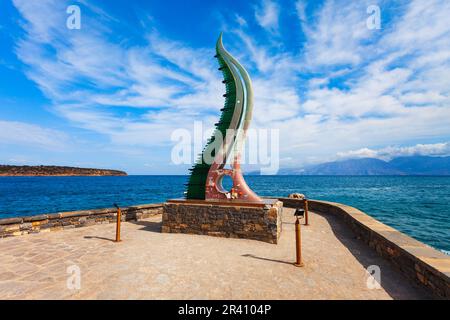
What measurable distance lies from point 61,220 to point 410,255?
11463 millimetres

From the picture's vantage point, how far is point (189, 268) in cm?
566

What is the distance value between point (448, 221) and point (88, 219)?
26.1 metres

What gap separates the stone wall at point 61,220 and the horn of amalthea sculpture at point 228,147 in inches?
150

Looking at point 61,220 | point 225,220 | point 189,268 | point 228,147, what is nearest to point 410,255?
point 189,268

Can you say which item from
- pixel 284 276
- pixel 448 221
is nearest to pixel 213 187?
pixel 284 276

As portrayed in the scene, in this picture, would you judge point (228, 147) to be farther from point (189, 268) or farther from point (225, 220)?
point (189, 268)

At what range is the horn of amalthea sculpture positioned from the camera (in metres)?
9.16

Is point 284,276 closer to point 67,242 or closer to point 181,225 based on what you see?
point 181,225

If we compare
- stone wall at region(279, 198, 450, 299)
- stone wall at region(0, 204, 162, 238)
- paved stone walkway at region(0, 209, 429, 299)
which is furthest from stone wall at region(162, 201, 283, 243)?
stone wall at region(0, 204, 162, 238)

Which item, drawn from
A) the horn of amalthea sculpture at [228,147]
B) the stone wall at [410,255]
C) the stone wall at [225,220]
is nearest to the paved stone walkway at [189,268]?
the stone wall at [410,255]

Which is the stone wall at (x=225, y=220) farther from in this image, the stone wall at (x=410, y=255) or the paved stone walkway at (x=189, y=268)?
the stone wall at (x=410, y=255)

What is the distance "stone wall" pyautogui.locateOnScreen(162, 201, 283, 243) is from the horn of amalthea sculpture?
0.59 m
